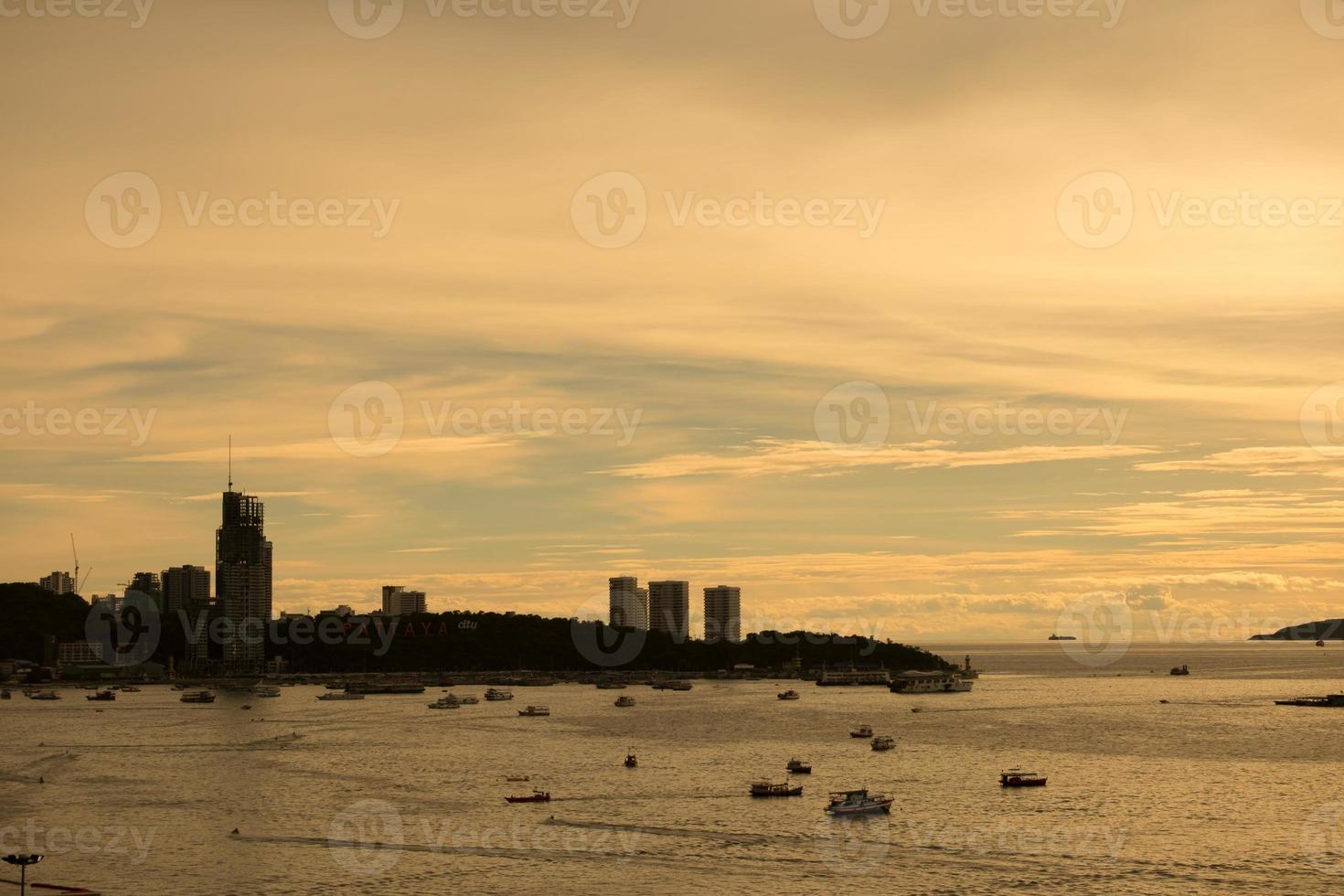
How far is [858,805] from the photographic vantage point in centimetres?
11144

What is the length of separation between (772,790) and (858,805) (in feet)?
40.7

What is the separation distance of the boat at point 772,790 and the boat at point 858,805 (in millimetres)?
8735

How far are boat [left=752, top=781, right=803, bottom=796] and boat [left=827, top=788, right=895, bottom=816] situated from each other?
8735 millimetres

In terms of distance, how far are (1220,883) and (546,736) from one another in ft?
387

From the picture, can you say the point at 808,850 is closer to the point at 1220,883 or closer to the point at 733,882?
the point at 733,882

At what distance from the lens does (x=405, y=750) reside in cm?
16900

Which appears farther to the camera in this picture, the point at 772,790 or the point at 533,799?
the point at 772,790

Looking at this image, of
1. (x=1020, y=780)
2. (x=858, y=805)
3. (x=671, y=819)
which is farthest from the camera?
→ (x=1020, y=780)

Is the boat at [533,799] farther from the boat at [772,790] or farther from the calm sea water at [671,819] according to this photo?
the boat at [772,790]

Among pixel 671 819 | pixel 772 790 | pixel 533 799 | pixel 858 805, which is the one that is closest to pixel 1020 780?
pixel 772 790

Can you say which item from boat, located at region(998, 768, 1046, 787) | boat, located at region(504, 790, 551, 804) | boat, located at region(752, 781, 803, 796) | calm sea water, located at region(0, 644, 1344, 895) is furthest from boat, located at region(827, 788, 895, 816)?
boat, located at region(504, 790, 551, 804)

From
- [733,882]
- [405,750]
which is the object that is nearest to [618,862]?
[733,882]

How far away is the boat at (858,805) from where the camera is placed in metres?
111

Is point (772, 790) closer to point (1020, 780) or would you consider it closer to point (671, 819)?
point (671, 819)
